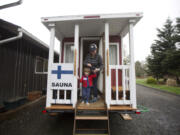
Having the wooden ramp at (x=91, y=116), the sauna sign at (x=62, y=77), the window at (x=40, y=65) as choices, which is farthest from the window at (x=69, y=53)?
the window at (x=40, y=65)

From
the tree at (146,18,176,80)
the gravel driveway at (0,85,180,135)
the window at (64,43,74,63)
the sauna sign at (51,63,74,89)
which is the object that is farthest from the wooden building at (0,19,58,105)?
the tree at (146,18,176,80)

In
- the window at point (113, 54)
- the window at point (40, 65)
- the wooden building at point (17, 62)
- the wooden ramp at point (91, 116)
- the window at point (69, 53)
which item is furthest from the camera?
the window at point (40, 65)

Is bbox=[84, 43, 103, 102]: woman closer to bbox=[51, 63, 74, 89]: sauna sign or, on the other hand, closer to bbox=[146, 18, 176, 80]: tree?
bbox=[51, 63, 74, 89]: sauna sign

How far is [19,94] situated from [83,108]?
3380mm

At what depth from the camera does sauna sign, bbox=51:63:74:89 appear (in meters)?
1.99

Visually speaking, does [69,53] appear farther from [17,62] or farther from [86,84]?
[17,62]

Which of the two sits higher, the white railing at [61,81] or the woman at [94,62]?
the woman at [94,62]

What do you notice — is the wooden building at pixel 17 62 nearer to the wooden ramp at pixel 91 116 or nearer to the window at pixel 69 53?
the window at pixel 69 53

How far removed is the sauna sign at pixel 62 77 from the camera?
199 centimetres

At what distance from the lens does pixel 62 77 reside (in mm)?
1996

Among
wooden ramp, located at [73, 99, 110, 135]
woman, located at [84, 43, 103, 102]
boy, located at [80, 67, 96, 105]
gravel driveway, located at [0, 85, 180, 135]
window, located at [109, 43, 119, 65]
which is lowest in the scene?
gravel driveway, located at [0, 85, 180, 135]

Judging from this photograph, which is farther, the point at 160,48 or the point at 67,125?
the point at 160,48

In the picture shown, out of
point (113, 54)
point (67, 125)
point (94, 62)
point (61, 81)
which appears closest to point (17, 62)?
point (61, 81)

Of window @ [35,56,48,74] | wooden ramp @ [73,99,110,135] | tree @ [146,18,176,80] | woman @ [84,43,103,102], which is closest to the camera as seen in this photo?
wooden ramp @ [73,99,110,135]
